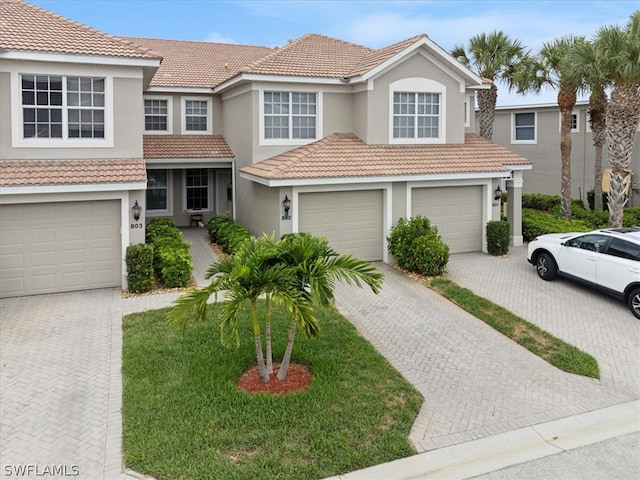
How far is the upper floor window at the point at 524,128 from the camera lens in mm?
29312

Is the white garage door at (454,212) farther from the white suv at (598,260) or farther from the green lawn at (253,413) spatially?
the green lawn at (253,413)

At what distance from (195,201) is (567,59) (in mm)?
16022

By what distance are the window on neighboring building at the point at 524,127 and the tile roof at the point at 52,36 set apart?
21.9 meters

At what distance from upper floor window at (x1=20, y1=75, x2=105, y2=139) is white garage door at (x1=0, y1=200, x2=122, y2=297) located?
2129 mm

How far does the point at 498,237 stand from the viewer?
17.7 metres

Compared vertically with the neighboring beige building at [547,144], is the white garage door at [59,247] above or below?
below

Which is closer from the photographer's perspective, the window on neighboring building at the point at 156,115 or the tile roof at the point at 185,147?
the tile roof at the point at 185,147

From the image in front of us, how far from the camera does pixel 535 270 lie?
52.4ft

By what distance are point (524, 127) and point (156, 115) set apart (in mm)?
19822

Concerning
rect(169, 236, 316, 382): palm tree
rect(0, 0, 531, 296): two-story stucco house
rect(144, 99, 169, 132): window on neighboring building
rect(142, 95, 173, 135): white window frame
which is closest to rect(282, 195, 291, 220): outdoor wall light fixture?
rect(0, 0, 531, 296): two-story stucco house

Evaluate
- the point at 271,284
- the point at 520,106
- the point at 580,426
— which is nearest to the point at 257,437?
the point at 271,284

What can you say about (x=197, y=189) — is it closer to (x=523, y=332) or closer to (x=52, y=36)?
(x=52, y=36)

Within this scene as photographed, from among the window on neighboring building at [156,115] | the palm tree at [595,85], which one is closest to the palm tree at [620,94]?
the palm tree at [595,85]

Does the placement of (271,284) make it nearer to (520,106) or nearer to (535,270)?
(535,270)
